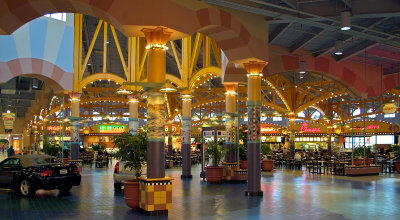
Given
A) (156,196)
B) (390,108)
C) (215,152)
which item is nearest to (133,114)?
(215,152)

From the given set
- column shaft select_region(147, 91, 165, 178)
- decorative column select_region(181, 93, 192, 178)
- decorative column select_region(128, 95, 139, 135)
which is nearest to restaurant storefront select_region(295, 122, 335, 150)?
decorative column select_region(128, 95, 139, 135)

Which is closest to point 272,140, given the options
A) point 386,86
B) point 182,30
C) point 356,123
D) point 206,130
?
point 356,123

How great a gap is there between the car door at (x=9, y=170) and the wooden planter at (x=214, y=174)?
7.48 m

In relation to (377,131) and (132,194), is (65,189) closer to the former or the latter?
(132,194)

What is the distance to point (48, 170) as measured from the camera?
1314cm

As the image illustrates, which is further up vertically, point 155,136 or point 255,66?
point 255,66

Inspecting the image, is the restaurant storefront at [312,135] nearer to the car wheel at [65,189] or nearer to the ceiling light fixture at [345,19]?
the car wheel at [65,189]

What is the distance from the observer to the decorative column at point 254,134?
13586mm

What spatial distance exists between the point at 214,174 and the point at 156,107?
7.51 meters

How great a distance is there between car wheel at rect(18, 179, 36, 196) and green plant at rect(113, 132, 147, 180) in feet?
11.8

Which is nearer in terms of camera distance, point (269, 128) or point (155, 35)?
point (155, 35)

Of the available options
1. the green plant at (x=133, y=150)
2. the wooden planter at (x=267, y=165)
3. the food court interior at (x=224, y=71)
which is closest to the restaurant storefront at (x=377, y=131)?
the food court interior at (x=224, y=71)

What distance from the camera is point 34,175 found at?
42.9ft

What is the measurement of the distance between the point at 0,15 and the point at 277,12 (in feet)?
25.1
